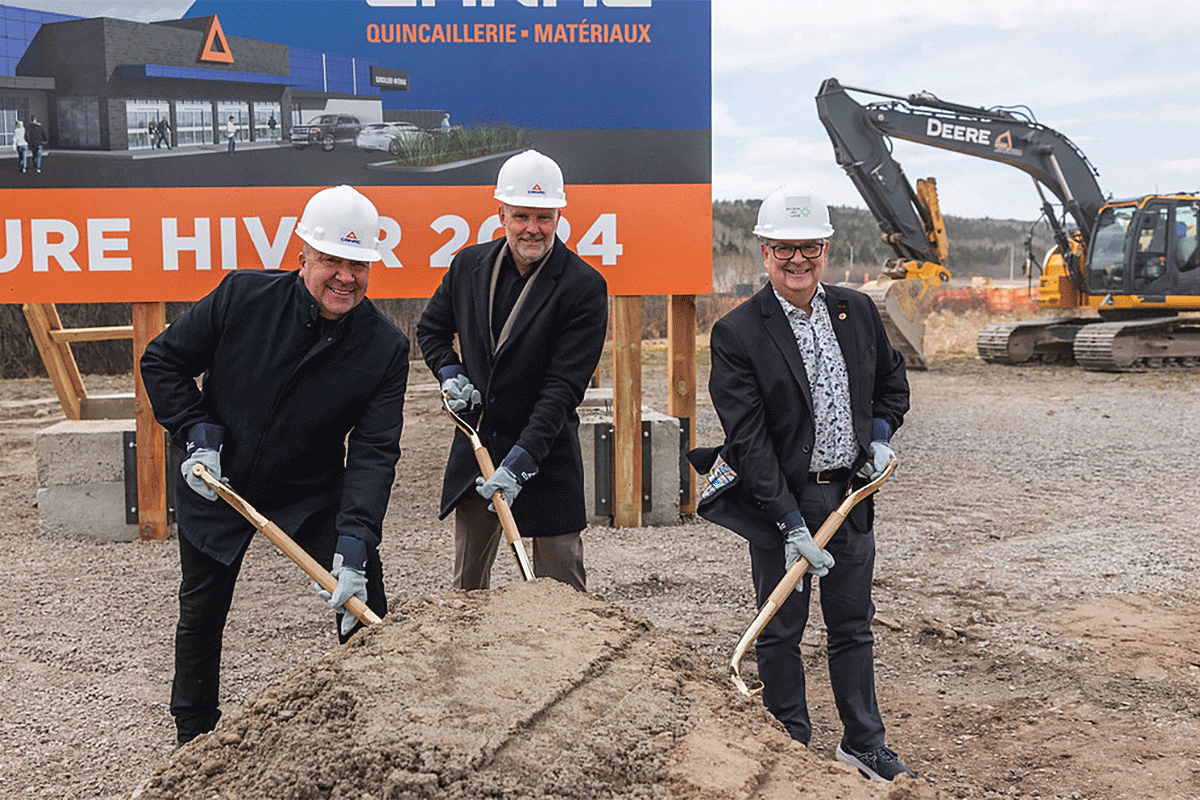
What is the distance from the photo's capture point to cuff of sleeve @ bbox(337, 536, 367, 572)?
3352 millimetres

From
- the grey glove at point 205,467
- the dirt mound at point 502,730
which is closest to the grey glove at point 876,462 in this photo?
the dirt mound at point 502,730

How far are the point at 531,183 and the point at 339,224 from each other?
77 cm

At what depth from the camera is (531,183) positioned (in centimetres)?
381

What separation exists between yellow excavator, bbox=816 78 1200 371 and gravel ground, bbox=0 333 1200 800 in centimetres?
775

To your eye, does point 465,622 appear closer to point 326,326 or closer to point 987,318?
point 326,326

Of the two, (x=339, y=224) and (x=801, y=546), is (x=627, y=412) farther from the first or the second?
(x=339, y=224)

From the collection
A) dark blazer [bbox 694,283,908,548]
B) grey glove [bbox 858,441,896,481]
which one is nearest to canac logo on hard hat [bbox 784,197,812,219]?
dark blazer [bbox 694,283,908,548]

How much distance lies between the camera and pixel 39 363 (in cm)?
1501

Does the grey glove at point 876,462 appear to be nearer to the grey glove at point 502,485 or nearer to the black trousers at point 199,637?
the grey glove at point 502,485

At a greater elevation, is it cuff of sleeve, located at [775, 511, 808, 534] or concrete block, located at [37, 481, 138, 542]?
cuff of sleeve, located at [775, 511, 808, 534]

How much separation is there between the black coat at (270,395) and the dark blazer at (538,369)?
466 mm

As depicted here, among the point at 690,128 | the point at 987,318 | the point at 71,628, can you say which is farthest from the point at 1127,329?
the point at 71,628

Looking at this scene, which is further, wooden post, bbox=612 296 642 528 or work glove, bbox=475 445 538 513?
wooden post, bbox=612 296 642 528

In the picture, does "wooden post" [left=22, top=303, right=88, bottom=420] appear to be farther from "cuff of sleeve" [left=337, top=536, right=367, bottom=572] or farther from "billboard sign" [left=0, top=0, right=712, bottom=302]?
"cuff of sleeve" [left=337, top=536, right=367, bottom=572]
